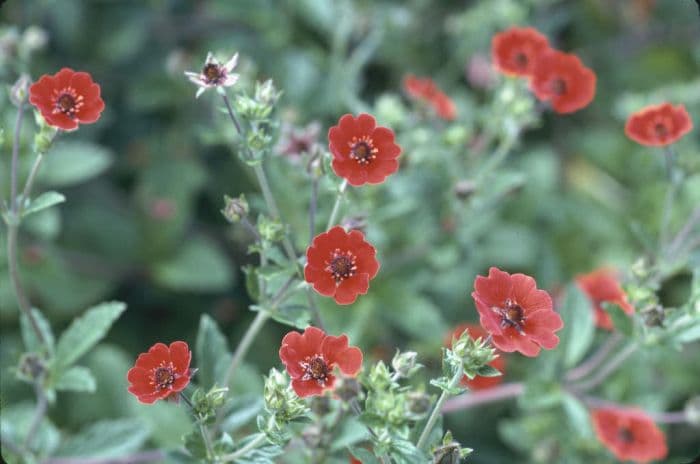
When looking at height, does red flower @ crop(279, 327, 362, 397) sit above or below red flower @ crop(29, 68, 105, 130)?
below

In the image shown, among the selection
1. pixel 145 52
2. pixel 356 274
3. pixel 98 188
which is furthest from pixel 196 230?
pixel 356 274

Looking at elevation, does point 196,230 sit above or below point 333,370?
below

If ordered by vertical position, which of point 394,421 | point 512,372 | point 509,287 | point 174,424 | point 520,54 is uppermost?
point 520,54

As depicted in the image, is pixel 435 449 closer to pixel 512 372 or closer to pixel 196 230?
pixel 512 372

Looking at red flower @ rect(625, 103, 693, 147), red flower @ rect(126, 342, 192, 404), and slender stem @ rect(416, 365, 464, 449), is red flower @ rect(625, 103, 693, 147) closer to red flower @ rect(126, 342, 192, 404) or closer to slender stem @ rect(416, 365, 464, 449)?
slender stem @ rect(416, 365, 464, 449)

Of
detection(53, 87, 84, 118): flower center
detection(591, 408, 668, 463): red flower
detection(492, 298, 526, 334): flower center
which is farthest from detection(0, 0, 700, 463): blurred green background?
detection(492, 298, 526, 334): flower center

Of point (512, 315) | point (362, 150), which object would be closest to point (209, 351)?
point (362, 150)

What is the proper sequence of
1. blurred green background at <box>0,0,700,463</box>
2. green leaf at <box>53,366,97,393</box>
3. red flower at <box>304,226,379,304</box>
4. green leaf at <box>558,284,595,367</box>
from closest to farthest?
1. red flower at <box>304,226,379,304</box>
2. green leaf at <box>53,366,97,393</box>
3. green leaf at <box>558,284,595,367</box>
4. blurred green background at <box>0,0,700,463</box>
